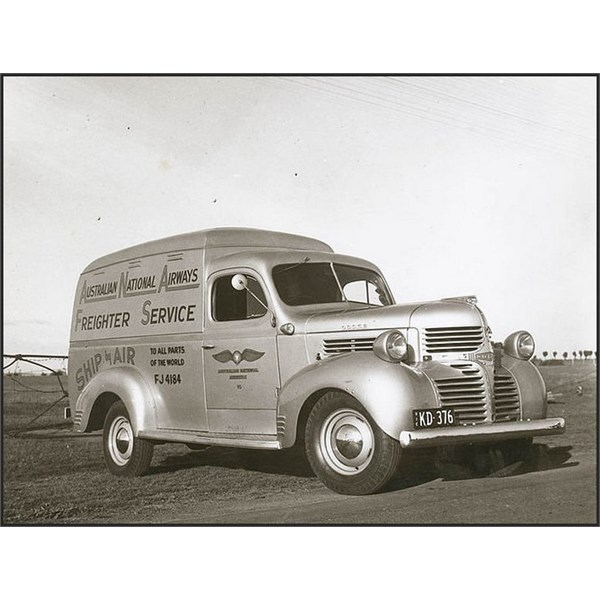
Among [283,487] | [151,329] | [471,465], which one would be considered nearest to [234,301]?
[151,329]

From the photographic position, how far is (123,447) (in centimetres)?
677

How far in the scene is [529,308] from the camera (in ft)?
19.2

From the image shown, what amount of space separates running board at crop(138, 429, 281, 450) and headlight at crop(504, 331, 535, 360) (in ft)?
6.00

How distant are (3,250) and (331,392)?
9.42ft

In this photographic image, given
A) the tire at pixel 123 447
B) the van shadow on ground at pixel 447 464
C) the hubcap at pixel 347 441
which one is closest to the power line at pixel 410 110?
the van shadow on ground at pixel 447 464

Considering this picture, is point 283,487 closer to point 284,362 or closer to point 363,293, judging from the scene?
point 284,362

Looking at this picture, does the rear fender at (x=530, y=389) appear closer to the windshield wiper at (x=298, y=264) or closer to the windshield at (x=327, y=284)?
the windshield at (x=327, y=284)

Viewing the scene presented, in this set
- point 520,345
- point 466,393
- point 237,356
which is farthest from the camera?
point 237,356

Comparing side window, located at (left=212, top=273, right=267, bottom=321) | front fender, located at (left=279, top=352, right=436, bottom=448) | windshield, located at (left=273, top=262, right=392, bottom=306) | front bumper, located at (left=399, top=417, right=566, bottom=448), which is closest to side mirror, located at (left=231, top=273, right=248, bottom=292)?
side window, located at (left=212, top=273, right=267, bottom=321)

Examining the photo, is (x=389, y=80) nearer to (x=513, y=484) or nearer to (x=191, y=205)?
(x=191, y=205)

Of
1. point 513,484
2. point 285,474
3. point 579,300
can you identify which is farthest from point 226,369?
point 579,300

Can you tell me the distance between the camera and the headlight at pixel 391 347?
505 cm

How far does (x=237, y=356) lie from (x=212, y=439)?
68 centimetres

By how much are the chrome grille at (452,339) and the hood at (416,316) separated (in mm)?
35
